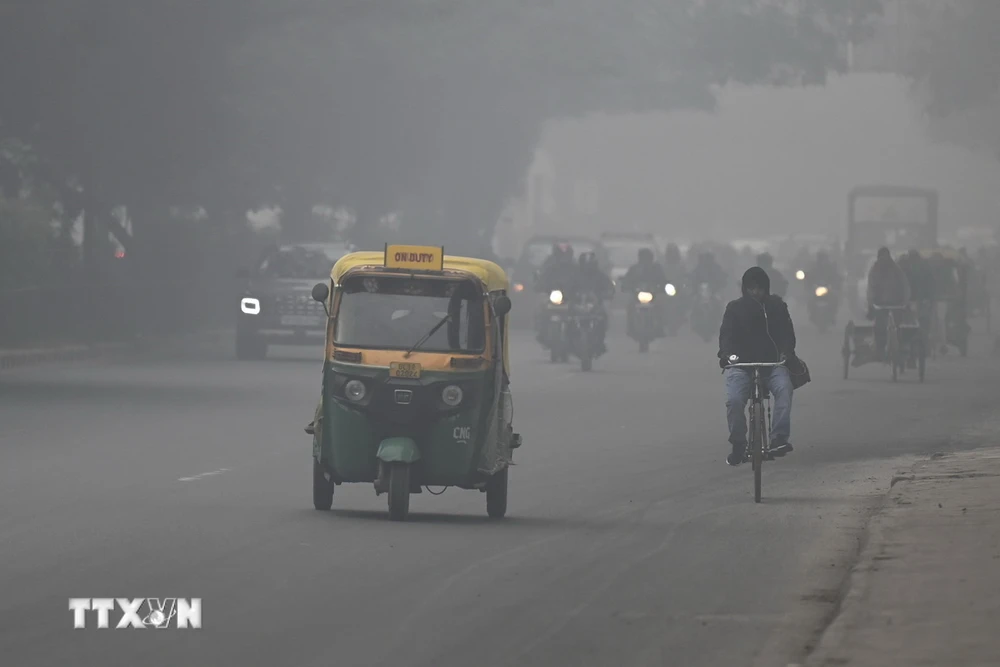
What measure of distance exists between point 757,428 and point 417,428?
8.77ft

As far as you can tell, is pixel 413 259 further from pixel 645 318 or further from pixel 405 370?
pixel 645 318

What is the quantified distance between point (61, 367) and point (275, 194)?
58.8 ft

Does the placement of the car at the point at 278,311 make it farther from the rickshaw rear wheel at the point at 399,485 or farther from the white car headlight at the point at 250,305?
the rickshaw rear wheel at the point at 399,485

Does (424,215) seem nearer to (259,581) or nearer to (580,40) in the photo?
(580,40)

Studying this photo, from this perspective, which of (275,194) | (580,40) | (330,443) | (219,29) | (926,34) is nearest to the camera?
(330,443)

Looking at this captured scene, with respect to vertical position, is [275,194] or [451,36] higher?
[451,36]

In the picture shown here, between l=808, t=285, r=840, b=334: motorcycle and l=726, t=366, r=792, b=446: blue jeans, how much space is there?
1221 inches

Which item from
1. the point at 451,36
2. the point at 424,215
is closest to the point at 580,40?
the point at 451,36

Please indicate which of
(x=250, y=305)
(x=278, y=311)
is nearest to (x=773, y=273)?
(x=278, y=311)

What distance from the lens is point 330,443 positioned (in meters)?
13.2

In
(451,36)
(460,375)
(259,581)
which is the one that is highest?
(451,36)

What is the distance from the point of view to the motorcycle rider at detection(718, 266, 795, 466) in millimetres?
15031

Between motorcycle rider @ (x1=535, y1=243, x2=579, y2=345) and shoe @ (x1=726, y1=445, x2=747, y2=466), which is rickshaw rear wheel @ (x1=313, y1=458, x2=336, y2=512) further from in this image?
motorcycle rider @ (x1=535, y1=243, x2=579, y2=345)

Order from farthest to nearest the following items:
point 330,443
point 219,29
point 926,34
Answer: point 926,34 < point 219,29 < point 330,443
